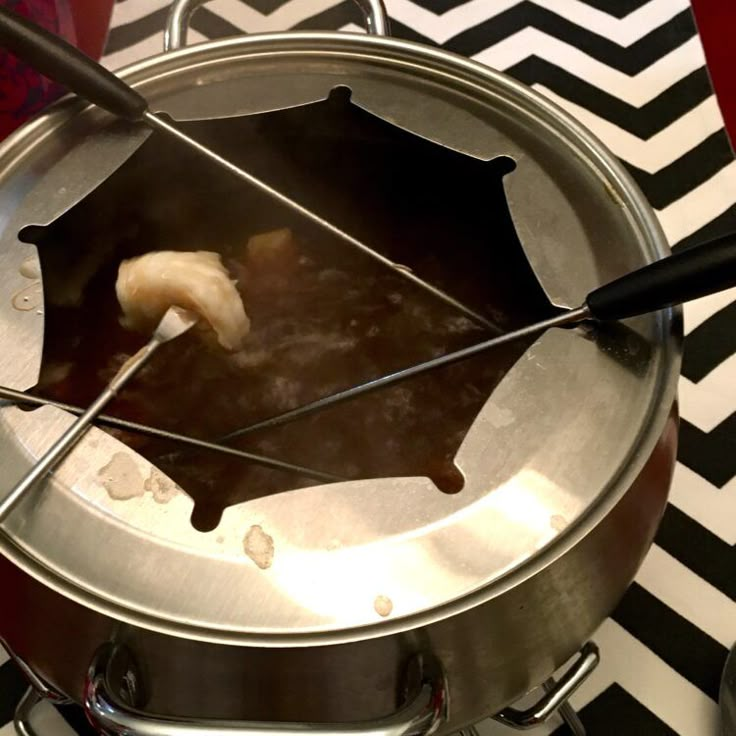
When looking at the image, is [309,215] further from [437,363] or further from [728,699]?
[728,699]

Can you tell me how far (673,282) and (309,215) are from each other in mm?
329

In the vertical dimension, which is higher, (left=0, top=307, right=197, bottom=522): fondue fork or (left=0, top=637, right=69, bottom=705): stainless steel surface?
(left=0, top=307, right=197, bottom=522): fondue fork

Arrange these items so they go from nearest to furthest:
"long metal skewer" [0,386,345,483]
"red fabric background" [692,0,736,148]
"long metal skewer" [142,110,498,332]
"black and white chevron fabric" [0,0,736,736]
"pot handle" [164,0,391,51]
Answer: "long metal skewer" [0,386,345,483]
"long metal skewer" [142,110,498,332]
"pot handle" [164,0,391,51]
"black and white chevron fabric" [0,0,736,736]
"red fabric background" [692,0,736,148]

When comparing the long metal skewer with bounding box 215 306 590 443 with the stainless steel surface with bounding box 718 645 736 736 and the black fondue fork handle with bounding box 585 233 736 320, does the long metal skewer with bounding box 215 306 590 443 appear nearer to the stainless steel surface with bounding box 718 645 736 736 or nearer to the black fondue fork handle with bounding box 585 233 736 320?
the black fondue fork handle with bounding box 585 233 736 320

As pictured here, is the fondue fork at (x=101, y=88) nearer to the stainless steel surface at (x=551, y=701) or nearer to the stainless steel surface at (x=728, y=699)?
the stainless steel surface at (x=551, y=701)

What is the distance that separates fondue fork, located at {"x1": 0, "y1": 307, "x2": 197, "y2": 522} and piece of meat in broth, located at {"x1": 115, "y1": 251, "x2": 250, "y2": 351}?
0.08 ft

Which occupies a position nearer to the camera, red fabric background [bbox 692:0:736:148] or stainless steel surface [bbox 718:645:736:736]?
stainless steel surface [bbox 718:645:736:736]

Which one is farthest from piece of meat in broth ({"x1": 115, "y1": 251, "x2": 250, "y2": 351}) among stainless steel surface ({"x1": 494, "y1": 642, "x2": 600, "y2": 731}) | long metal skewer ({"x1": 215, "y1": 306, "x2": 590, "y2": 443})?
stainless steel surface ({"x1": 494, "y1": 642, "x2": 600, "y2": 731})

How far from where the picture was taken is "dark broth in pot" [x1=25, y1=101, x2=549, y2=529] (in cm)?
70

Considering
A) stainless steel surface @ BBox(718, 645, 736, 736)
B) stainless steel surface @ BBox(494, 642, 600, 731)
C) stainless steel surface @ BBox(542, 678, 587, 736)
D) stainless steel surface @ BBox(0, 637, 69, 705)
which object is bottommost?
stainless steel surface @ BBox(718, 645, 736, 736)

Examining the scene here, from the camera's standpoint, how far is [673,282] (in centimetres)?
57

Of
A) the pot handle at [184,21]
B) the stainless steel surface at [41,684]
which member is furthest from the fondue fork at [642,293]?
the pot handle at [184,21]

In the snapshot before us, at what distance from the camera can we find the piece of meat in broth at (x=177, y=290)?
69 centimetres

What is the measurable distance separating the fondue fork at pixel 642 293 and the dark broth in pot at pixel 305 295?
65 mm
